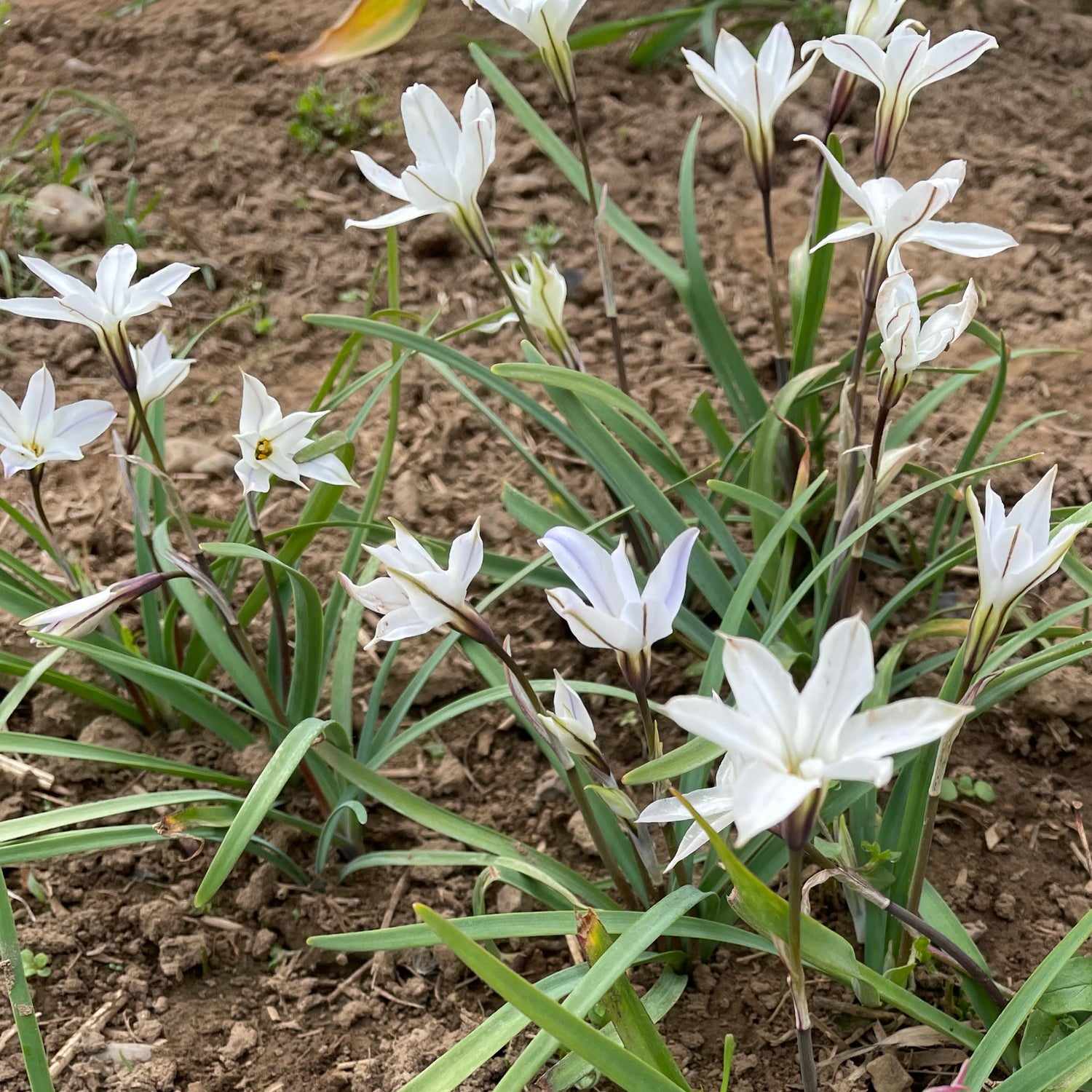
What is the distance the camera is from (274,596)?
5.17ft

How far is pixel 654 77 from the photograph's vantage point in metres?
3.24

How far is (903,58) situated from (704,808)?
3.30ft

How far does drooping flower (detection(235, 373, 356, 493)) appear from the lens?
137 centimetres

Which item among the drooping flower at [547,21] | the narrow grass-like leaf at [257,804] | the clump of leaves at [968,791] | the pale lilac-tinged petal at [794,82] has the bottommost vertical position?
the clump of leaves at [968,791]

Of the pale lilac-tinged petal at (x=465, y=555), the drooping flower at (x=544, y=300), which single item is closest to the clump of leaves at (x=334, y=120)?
the drooping flower at (x=544, y=300)

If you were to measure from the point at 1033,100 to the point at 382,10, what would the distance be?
6.09ft

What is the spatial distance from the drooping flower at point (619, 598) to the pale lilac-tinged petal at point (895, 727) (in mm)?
252

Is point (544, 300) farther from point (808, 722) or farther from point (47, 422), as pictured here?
point (808, 722)

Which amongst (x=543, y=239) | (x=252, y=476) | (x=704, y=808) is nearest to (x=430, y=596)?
(x=704, y=808)

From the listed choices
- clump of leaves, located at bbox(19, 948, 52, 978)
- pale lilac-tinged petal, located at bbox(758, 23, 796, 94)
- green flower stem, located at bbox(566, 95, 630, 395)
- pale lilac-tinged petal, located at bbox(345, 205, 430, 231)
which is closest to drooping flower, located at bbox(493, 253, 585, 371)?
green flower stem, located at bbox(566, 95, 630, 395)

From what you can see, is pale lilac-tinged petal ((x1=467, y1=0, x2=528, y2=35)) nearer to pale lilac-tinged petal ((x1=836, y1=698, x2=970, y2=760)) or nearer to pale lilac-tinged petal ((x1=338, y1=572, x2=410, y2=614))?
pale lilac-tinged petal ((x1=338, y1=572, x2=410, y2=614))

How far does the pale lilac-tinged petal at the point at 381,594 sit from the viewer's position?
1118mm

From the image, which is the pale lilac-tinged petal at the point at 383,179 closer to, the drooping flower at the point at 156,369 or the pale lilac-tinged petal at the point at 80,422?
the drooping flower at the point at 156,369

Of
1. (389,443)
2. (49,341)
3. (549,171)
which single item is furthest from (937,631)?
(49,341)
